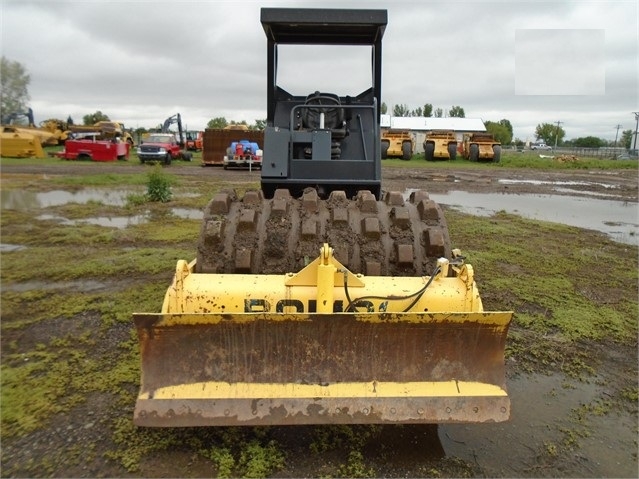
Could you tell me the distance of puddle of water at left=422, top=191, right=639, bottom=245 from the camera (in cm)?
1098

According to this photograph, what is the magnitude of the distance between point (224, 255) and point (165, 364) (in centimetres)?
85

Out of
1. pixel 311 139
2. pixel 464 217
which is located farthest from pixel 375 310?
pixel 464 217

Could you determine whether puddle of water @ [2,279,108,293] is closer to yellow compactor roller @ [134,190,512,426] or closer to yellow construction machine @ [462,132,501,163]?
yellow compactor roller @ [134,190,512,426]

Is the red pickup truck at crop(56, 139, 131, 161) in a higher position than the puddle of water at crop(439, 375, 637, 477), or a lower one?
higher

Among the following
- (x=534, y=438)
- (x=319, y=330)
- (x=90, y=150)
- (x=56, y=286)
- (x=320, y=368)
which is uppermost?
(x=90, y=150)

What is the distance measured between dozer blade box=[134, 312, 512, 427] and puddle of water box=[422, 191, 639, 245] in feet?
26.3

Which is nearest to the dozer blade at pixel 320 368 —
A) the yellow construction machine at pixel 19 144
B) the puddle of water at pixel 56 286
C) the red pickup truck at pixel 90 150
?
the puddle of water at pixel 56 286

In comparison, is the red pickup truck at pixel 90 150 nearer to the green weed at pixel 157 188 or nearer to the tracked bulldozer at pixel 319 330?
the green weed at pixel 157 188

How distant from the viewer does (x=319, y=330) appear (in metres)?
2.88

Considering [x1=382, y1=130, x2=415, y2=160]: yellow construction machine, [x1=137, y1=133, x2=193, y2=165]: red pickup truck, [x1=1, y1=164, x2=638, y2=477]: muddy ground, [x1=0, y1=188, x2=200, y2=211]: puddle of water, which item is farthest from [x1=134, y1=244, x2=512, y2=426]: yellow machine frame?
[x1=382, y1=130, x2=415, y2=160]: yellow construction machine

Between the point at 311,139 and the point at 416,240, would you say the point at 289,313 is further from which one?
the point at 311,139

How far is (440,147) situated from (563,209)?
2221cm

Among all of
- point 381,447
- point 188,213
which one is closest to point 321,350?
point 381,447

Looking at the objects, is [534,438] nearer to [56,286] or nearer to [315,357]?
[315,357]
